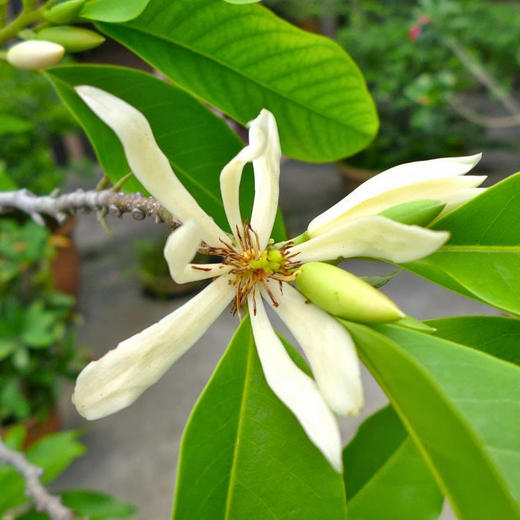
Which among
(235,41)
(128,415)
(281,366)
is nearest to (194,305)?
(281,366)

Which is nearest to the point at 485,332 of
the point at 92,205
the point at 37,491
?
the point at 92,205

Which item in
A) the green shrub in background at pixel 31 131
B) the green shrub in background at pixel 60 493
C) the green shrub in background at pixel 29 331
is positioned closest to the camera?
the green shrub in background at pixel 60 493

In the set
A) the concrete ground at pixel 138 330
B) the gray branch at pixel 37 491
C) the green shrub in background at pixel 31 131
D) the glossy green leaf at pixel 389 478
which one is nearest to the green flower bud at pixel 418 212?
the glossy green leaf at pixel 389 478

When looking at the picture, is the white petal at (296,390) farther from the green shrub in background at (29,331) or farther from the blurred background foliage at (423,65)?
the blurred background foliage at (423,65)

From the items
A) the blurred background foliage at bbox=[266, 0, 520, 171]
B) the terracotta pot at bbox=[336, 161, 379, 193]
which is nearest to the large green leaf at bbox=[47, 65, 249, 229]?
the blurred background foliage at bbox=[266, 0, 520, 171]

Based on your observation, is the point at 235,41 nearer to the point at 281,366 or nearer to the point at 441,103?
the point at 281,366

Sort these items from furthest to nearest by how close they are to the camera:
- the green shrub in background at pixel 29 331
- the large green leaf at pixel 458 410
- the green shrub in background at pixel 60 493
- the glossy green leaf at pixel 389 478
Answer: the green shrub in background at pixel 29 331 < the green shrub in background at pixel 60 493 < the glossy green leaf at pixel 389 478 < the large green leaf at pixel 458 410
